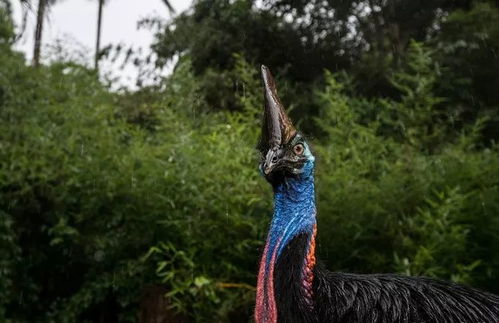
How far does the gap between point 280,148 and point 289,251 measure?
0.38 m

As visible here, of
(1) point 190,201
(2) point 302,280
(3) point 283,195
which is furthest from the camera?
(1) point 190,201

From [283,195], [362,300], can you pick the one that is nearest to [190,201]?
[283,195]

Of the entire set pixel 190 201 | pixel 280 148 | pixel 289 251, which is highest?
pixel 280 148

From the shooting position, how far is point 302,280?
298 centimetres

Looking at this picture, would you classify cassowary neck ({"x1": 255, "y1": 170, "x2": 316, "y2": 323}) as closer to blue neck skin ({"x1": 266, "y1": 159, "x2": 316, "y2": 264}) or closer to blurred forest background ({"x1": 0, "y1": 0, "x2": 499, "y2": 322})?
blue neck skin ({"x1": 266, "y1": 159, "x2": 316, "y2": 264})

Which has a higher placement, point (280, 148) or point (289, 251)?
point (280, 148)

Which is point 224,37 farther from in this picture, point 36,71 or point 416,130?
point 416,130

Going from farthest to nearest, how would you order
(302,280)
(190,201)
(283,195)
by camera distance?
(190,201) < (283,195) < (302,280)

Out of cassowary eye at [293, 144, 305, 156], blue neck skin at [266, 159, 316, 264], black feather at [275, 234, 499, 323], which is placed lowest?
black feather at [275, 234, 499, 323]

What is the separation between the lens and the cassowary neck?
9.82 feet

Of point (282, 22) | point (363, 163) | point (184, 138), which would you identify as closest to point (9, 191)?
point (184, 138)

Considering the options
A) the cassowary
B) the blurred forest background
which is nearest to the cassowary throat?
the cassowary

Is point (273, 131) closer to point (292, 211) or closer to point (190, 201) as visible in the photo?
point (292, 211)

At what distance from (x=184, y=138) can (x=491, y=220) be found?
2.36 meters
